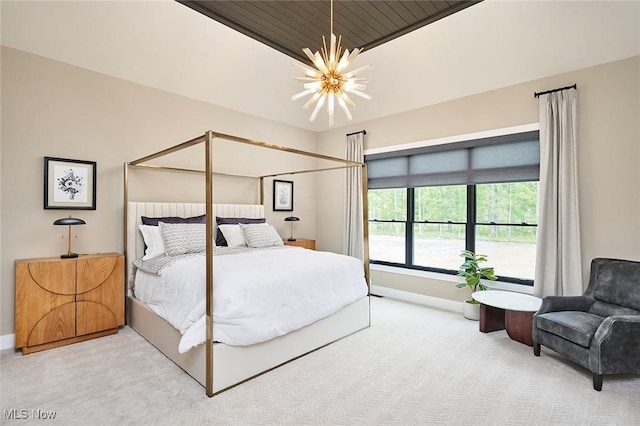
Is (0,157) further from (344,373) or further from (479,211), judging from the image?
(479,211)

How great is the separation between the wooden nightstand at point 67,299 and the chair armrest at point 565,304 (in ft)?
14.2

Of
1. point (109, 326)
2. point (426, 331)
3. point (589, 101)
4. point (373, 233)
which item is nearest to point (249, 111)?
point (373, 233)

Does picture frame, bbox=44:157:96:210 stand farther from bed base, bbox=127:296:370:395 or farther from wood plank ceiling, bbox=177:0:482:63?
wood plank ceiling, bbox=177:0:482:63

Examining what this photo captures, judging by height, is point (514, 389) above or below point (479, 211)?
below

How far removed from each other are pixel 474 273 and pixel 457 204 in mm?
1039

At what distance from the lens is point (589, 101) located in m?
3.42

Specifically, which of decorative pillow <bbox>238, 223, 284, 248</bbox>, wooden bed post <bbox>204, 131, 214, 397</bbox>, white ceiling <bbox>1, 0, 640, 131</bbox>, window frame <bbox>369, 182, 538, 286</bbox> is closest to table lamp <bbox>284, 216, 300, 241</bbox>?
decorative pillow <bbox>238, 223, 284, 248</bbox>

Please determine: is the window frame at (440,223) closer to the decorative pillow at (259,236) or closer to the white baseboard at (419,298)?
the white baseboard at (419,298)

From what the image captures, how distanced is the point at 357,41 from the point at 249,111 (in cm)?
210

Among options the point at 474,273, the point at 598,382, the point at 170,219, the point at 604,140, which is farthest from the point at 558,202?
the point at 170,219

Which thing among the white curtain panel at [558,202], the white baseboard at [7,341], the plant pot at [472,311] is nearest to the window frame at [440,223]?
the white curtain panel at [558,202]

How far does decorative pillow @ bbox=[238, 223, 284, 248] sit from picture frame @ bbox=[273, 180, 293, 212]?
1.14m

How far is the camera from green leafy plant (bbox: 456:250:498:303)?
400cm

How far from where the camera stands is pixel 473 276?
4.06m
